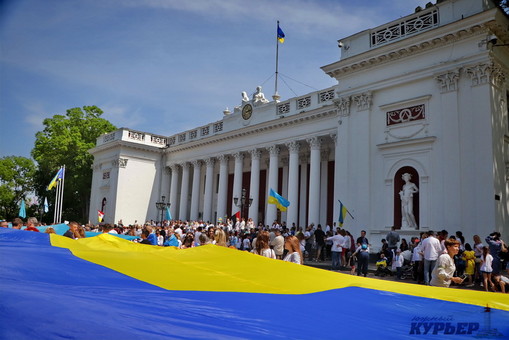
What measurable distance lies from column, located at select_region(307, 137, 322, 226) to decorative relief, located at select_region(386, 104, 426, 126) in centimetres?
686

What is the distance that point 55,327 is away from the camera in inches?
101

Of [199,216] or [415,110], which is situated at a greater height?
[415,110]

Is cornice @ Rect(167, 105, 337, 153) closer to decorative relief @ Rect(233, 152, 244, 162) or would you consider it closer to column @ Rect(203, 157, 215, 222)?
decorative relief @ Rect(233, 152, 244, 162)

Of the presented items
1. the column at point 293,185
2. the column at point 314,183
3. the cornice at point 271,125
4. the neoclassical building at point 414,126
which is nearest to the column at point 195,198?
the cornice at point 271,125

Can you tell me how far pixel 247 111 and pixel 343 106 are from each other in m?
11.8

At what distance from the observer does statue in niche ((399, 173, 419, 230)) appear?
1978 centimetres

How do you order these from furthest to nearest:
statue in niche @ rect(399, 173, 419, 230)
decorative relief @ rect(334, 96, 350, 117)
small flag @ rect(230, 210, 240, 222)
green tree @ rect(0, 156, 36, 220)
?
green tree @ rect(0, 156, 36, 220) → small flag @ rect(230, 210, 240, 222) → decorative relief @ rect(334, 96, 350, 117) → statue in niche @ rect(399, 173, 419, 230)

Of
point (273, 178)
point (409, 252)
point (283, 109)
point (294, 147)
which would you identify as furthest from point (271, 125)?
point (409, 252)

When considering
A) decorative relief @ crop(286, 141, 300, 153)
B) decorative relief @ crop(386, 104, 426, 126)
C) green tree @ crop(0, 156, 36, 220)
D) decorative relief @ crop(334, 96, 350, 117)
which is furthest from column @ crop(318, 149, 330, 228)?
green tree @ crop(0, 156, 36, 220)

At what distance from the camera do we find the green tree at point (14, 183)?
190 ft

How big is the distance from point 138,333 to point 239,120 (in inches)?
1284

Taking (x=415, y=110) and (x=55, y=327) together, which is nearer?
(x=55, y=327)

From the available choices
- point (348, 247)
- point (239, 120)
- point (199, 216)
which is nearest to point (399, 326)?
point (348, 247)

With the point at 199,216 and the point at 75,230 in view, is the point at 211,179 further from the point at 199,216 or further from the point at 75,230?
the point at 75,230
